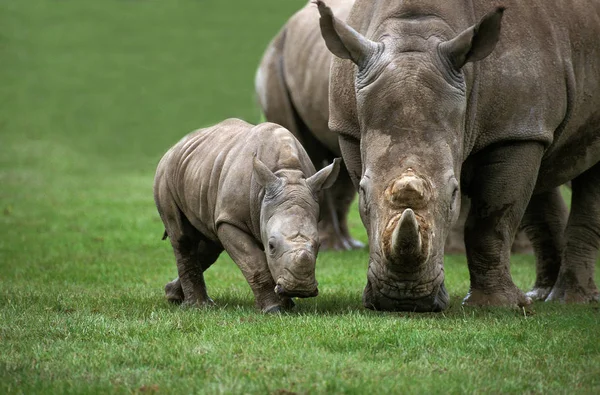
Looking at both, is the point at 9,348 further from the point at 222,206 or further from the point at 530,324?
the point at 530,324

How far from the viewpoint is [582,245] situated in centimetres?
1059

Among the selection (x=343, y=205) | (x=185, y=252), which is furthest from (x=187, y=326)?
(x=343, y=205)

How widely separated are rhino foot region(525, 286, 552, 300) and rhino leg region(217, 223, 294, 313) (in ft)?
10.2

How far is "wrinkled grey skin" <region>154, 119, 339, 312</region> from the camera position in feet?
27.8

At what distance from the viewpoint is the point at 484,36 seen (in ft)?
27.1

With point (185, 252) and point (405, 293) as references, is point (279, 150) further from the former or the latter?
point (405, 293)

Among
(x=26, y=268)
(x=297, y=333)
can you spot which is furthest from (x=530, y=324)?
(x=26, y=268)

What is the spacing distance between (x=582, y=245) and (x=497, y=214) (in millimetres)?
2000

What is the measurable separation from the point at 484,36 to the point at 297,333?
2586 millimetres

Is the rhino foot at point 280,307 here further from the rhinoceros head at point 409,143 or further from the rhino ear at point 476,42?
the rhino ear at point 476,42

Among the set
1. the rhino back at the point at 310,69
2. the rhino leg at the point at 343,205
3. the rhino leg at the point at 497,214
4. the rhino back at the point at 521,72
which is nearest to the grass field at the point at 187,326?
the rhino leg at the point at 497,214

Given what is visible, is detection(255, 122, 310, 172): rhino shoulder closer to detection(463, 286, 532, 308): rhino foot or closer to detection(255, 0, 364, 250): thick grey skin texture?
detection(463, 286, 532, 308): rhino foot

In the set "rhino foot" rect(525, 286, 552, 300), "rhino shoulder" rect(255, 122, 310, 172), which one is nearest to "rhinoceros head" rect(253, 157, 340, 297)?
"rhino shoulder" rect(255, 122, 310, 172)

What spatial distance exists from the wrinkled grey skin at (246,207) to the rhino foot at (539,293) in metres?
2.98
